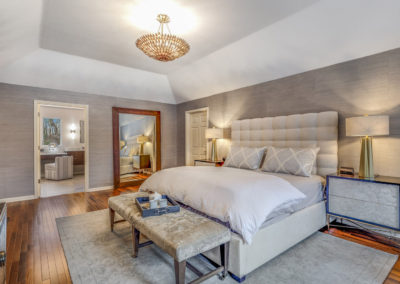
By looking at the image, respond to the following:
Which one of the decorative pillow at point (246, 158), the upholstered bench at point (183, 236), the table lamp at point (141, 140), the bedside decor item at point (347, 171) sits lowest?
the upholstered bench at point (183, 236)

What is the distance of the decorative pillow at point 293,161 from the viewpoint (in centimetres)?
297

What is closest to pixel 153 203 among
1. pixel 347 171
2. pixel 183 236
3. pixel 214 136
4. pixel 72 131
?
pixel 183 236

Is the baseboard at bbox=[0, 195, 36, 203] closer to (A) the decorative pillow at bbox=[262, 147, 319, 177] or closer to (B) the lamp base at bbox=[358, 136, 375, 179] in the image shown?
(A) the decorative pillow at bbox=[262, 147, 319, 177]

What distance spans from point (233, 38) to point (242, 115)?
5.38ft

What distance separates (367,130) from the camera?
2465 mm

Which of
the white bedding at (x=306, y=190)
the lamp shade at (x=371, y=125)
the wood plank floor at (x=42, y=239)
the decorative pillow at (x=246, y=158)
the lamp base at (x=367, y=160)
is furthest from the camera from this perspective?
Answer: the decorative pillow at (x=246, y=158)

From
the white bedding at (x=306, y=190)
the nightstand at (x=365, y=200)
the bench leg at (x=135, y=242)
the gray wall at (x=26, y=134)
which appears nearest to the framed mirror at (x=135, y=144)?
the gray wall at (x=26, y=134)

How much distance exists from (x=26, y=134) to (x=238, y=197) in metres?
4.53

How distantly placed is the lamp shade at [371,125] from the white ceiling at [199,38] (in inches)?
39.7

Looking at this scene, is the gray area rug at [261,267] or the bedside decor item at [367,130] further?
the bedside decor item at [367,130]

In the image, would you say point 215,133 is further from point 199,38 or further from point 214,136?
point 199,38

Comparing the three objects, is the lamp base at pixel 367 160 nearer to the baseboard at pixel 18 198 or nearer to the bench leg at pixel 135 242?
the bench leg at pixel 135 242

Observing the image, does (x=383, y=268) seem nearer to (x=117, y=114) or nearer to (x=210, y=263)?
(x=210, y=263)

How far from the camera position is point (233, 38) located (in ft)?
11.1
